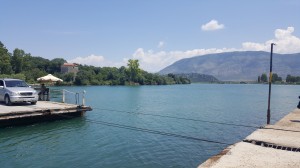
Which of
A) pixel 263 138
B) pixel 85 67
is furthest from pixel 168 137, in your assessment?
pixel 85 67

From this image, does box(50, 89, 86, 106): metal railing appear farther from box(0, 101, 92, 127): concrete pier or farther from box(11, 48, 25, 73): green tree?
box(11, 48, 25, 73): green tree

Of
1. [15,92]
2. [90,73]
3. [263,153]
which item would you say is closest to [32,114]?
[15,92]

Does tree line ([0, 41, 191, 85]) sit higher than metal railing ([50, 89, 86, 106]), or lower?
higher

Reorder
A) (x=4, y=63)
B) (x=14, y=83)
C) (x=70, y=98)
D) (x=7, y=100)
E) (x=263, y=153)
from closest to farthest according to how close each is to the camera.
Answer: (x=263, y=153), (x=7, y=100), (x=14, y=83), (x=70, y=98), (x=4, y=63)

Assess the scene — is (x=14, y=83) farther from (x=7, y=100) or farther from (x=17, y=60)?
(x=17, y=60)

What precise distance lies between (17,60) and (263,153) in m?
123

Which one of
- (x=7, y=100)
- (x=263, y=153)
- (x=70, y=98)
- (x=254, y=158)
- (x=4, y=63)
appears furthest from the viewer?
(x=4, y=63)

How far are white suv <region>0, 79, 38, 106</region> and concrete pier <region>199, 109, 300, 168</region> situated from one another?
60.0 feet

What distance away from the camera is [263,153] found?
10.2m

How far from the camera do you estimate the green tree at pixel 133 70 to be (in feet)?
521

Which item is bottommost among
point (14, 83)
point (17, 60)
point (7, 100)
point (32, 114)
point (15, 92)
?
point (32, 114)

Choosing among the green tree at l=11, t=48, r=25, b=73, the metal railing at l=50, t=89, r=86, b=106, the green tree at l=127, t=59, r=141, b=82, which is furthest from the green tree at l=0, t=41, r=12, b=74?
the green tree at l=127, t=59, r=141, b=82

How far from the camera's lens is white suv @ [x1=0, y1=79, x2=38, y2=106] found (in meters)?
23.8

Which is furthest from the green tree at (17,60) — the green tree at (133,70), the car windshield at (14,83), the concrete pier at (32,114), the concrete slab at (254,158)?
the concrete slab at (254,158)
